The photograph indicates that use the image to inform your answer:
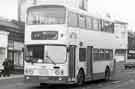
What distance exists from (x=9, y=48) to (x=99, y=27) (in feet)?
81.1

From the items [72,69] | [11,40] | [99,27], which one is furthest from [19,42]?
[72,69]

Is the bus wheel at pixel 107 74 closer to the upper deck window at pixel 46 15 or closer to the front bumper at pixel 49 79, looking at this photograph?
the front bumper at pixel 49 79

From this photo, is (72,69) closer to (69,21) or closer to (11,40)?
(69,21)

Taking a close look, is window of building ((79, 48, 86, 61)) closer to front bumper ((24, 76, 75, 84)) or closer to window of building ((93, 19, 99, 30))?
window of building ((93, 19, 99, 30))

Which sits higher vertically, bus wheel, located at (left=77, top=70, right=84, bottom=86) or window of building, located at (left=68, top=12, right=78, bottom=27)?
window of building, located at (left=68, top=12, right=78, bottom=27)

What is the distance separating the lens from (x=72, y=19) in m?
19.9

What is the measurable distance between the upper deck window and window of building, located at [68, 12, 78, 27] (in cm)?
48

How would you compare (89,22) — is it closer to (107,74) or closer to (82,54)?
(82,54)

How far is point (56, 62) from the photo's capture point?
736 inches

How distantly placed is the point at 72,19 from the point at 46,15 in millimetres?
1522

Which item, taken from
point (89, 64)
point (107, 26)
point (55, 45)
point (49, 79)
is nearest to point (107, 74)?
point (107, 26)

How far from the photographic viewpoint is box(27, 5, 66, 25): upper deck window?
19.1 metres

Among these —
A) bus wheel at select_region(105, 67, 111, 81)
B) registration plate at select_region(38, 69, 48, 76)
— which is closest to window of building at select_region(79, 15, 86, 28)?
registration plate at select_region(38, 69, 48, 76)

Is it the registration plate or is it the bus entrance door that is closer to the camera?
the registration plate
